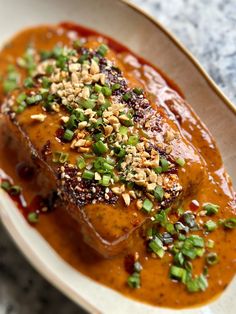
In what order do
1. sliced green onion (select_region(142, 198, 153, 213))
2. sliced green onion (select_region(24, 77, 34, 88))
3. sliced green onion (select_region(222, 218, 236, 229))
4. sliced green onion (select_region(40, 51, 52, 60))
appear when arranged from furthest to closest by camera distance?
1. sliced green onion (select_region(40, 51, 52, 60))
2. sliced green onion (select_region(24, 77, 34, 88))
3. sliced green onion (select_region(222, 218, 236, 229))
4. sliced green onion (select_region(142, 198, 153, 213))

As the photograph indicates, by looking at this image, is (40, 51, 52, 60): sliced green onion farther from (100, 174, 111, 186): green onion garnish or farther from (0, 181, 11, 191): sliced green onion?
(100, 174, 111, 186): green onion garnish

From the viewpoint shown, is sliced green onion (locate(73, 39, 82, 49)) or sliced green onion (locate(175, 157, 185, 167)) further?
sliced green onion (locate(73, 39, 82, 49))

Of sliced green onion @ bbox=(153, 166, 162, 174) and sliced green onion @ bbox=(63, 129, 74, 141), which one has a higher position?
sliced green onion @ bbox=(153, 166, 162, 174)

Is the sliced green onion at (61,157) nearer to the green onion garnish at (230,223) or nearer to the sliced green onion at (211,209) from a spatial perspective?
the sliced green onion at (211,209)

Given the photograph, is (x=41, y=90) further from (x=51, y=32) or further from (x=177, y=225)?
(x=177, y=225)

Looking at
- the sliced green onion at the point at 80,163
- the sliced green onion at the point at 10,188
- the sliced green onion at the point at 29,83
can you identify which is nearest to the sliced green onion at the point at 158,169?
the sliced green onion at the point at 80,163

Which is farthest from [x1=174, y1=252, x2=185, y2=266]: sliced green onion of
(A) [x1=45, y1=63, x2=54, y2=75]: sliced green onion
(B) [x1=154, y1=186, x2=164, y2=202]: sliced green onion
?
(A) [x1=45, y1=63, x2=54, y2=75]: sliced green onion

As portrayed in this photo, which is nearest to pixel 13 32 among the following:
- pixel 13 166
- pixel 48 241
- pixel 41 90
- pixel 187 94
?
pixel 41 90
